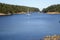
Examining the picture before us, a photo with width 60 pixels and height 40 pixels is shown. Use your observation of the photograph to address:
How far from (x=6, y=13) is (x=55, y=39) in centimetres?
8901

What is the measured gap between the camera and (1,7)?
338 feet

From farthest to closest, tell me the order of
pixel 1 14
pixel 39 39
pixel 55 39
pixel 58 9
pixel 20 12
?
pixel 20 12 → pixel 58 9 → pixel 1 14 → pixel 39 39 → pixel 55 39

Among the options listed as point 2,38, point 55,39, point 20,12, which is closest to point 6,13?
point 20,12

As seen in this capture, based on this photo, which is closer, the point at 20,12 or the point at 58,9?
the point at 58,9

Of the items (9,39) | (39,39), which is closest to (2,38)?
(9,39)

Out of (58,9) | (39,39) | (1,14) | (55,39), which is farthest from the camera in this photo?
(58,9)

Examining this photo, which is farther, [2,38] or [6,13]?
[6,13]

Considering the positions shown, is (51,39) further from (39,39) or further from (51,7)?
(51,7)

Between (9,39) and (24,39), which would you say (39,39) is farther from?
(9,39)

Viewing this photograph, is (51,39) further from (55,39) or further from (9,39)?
(9,39)

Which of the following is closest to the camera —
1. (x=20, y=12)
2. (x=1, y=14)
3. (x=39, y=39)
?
(x=39, y=39)

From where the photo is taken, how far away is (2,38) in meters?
24.9

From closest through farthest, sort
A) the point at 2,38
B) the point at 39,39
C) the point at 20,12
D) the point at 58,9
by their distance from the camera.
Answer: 1. the point at 39,39
2. the point at 2,38
3. the point at 58,9
4. the point at 20,12

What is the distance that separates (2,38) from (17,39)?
93.7 inches
